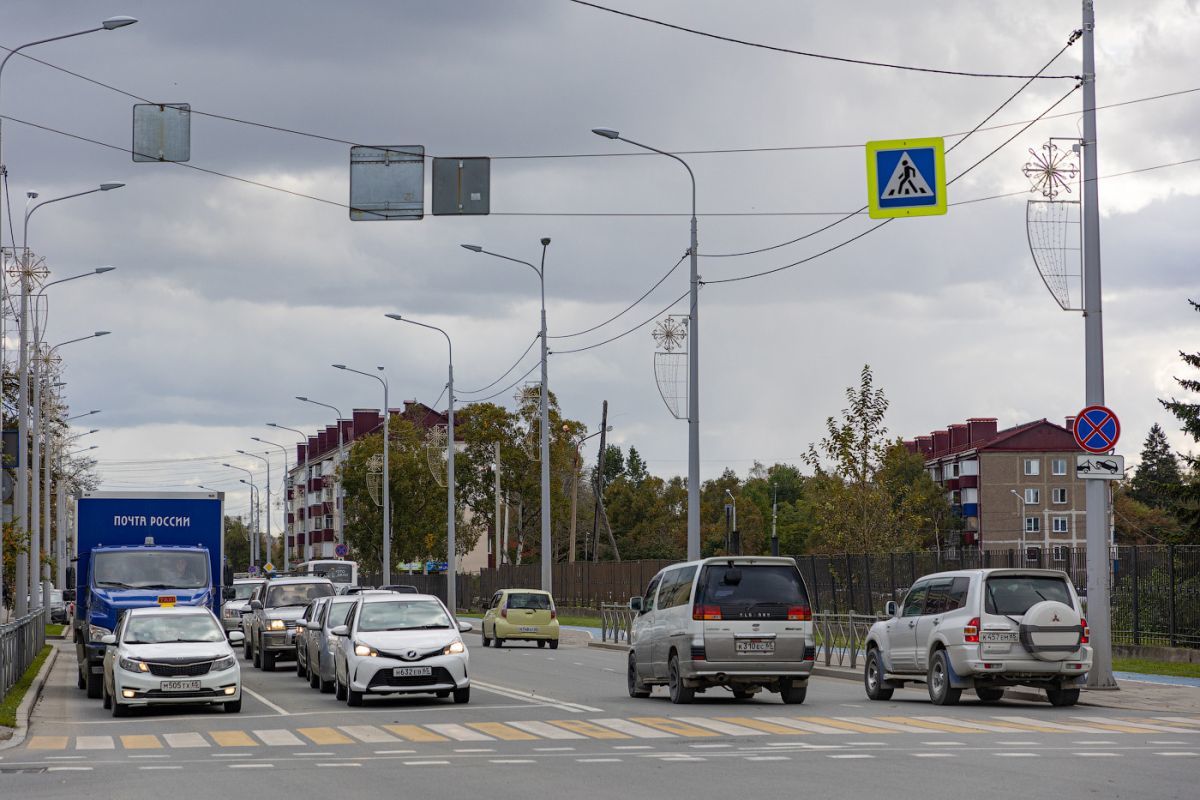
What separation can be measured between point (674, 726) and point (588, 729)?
3.11 ft

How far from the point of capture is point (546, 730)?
18.3 metres

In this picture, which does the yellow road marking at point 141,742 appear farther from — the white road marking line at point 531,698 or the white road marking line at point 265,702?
the white road marking line at point 531,698

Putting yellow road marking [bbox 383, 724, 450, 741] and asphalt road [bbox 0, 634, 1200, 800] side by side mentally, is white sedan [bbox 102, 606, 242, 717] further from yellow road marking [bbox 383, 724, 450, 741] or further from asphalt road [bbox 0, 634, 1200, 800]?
yellow road marking [bbox 383, 724, 450, 741]

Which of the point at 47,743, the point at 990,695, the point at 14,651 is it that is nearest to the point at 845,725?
the point at 990,695

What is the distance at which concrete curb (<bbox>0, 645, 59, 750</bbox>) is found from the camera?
18062mm

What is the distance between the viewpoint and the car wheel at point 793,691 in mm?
21938

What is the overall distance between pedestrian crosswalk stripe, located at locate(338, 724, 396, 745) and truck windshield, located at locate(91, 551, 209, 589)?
9.81 meters

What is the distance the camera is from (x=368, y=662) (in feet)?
72.4

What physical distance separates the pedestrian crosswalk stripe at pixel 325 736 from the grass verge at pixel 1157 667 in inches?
587

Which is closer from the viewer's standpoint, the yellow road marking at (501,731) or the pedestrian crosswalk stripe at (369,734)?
the pedestrian crosswalk stripe at (369,734)

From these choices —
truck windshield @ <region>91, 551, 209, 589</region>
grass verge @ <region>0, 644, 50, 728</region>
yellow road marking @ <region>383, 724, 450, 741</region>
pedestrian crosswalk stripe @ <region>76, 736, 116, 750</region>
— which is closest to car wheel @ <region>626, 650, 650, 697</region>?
yellow road marking @ <region>383, 724, 450, 741</region>

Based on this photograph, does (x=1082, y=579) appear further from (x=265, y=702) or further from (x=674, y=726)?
(x=674, y=726)

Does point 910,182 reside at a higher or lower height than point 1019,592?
higher

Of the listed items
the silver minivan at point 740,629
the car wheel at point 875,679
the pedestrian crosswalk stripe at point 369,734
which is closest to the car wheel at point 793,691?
the silver minivan at point 740,629
